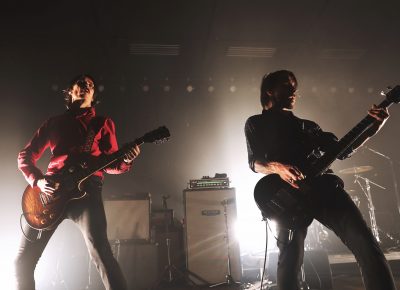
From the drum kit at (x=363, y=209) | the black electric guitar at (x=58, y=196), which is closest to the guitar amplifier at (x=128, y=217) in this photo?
the black electric guitar at (x=58, y=196)

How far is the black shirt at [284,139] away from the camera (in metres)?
1.95

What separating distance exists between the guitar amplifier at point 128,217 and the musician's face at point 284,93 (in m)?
3.06

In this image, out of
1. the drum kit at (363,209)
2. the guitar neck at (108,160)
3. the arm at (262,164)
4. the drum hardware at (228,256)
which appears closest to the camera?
the arm at (262,164)

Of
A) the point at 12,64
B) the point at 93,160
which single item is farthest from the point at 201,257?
the point at 12,64

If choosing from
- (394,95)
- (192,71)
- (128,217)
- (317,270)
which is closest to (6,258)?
(128,217)

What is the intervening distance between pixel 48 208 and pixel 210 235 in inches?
104

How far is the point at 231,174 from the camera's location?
261 inches

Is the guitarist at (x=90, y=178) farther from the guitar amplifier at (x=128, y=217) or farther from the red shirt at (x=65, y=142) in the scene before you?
the guitar amplifier at (x=128, y=217)

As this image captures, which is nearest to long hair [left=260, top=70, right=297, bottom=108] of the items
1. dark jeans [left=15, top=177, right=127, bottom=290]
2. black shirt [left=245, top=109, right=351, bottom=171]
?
black shirt [left=245, top=109, right=351, bottom=171]

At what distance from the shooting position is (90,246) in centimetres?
204

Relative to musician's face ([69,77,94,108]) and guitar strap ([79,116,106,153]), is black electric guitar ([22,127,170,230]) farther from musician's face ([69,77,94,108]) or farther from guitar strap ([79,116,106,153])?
musician's face ([69,77,94,108])

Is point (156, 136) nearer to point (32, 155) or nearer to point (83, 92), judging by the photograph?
point (83, 92)

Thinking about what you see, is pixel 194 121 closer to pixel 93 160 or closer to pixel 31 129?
pixel 31 129

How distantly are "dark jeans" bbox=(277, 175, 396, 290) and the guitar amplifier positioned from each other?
→ 3.17m
